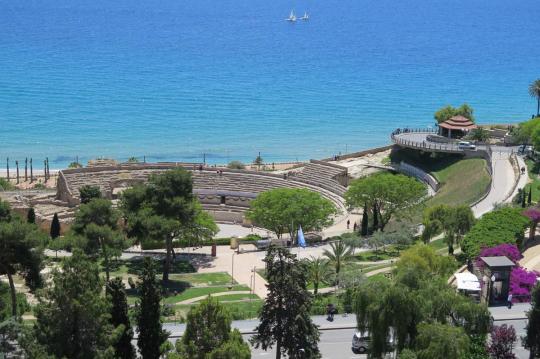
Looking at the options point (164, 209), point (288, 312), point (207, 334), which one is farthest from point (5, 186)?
point (207, 334)

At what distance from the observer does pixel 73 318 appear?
3447 cm

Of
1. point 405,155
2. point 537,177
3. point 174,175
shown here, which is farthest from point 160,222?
point 405,155

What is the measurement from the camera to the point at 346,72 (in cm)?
17975

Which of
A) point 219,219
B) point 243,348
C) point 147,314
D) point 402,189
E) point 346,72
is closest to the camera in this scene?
point 243,348

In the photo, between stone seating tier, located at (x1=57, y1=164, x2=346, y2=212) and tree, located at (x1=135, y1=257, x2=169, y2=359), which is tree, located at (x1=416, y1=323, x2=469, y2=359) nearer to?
tree, located at (x1=135, y1=257, x2=169, y2=359)

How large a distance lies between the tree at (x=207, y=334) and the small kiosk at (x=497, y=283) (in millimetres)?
18818

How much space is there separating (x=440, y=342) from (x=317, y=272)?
17.5m

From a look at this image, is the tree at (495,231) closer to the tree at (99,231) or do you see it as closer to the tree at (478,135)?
the tree at (99,231)

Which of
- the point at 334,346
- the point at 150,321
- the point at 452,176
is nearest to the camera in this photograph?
the point at 150,321

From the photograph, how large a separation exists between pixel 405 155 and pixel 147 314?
211 feet

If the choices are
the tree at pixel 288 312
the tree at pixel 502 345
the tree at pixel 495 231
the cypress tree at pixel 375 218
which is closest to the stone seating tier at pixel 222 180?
the cypress tree at pixel 375 218

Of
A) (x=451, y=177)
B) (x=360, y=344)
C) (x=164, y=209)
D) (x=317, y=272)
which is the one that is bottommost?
(x=360, y=344)

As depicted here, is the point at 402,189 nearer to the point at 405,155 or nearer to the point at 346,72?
the point at 405,155

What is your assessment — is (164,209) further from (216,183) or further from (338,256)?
(216,183)
